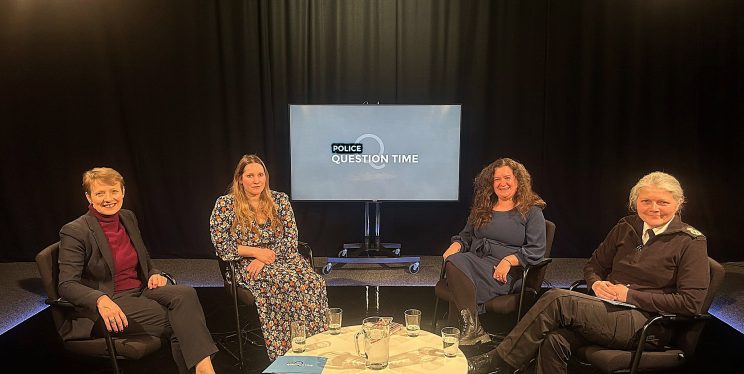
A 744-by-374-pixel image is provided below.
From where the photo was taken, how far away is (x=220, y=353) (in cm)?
387

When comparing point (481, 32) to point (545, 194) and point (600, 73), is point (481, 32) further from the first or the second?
point (545, 194)

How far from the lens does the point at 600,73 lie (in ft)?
19.3

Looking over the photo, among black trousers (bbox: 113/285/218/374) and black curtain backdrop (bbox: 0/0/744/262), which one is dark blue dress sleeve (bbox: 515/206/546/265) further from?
black curtain backdrop (bbox: 0/0/744/262)

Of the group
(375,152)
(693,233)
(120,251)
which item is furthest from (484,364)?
(375,152)

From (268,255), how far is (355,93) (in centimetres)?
258

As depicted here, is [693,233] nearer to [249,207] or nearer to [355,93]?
[249,207]

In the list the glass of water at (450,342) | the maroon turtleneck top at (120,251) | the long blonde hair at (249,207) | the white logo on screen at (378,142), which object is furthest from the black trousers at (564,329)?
the white logo on screen at (378,142)

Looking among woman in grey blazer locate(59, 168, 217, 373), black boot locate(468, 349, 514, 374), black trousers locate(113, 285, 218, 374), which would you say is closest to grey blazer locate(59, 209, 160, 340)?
woman in grey blazer locate(59, 168, 217, 373)

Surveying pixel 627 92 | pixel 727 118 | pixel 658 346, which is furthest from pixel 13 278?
pixel 727 118

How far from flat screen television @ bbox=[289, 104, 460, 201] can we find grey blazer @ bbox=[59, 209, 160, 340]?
2.49 metres

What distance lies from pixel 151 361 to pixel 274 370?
159 cm

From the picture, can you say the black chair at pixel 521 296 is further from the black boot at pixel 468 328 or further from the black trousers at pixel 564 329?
the black trousers at pixel 564 329

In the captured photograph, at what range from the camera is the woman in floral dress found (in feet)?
12.1

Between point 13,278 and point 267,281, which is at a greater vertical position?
point 267,281
